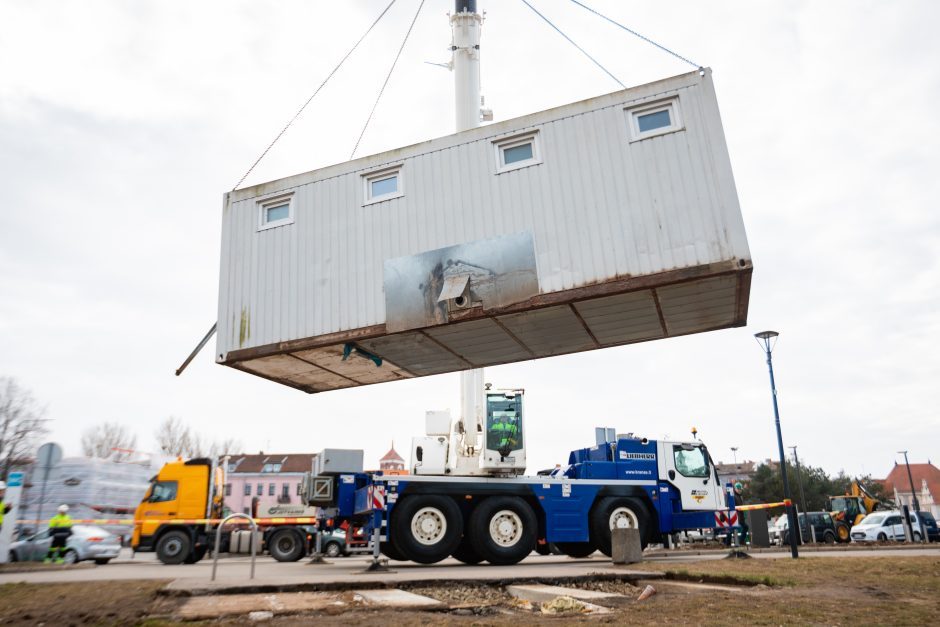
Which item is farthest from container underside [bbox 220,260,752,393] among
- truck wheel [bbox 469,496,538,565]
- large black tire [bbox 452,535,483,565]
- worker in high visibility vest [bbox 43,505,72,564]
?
worker in high visibility vest [bbox 43,505,72,564]

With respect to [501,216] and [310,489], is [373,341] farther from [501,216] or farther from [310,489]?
[310,489]

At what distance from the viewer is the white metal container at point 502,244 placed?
8.07 m

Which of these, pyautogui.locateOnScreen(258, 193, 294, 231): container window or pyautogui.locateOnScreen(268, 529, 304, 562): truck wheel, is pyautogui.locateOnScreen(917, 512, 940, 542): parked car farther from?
pyautogui.locateOnScreen(258, 193, 294, 231): container window

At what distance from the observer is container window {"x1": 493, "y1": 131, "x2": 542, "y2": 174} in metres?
8.82

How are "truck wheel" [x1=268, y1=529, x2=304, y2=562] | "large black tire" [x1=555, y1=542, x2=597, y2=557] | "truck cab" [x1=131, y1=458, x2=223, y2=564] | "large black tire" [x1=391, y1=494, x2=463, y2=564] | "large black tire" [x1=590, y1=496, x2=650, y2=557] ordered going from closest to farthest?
"large black tire" [x1=391, y1=494, x2=463, y2=564] < "large black tire" [x1=590, y1=496, x2=650, y2=557] < "large black tire" [x1=555, y1=542, x2=597, y2=557] < "truck cab" [x1=131, y1=458, x2=223, y2=564] < "truck wheel" [x1=268, y1=529, x2=304, y2=562]

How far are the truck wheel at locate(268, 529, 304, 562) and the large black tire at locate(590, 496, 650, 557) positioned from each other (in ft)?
23.3

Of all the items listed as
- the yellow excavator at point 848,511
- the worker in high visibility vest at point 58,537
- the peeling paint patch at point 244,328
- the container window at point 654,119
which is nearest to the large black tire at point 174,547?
the worker in high visibility vest at point 58,537

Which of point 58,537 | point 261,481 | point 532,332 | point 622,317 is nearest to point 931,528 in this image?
point 622,317

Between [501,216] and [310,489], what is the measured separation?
7.35m

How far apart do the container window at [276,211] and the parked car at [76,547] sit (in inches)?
401

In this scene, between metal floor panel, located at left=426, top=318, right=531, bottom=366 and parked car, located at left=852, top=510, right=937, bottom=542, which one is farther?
parked car, located at left=852, top=510, right=937, bottom=542

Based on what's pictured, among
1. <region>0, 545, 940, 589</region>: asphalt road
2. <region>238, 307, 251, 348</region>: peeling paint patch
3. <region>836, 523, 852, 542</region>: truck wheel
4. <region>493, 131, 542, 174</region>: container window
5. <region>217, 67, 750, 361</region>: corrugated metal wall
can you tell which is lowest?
<region>836, 523, 852, 542</region>: truck wheel

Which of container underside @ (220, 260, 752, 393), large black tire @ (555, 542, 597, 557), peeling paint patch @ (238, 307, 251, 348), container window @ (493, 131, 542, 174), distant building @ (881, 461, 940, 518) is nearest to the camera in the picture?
container underside @ (220, 260, 752, 393)

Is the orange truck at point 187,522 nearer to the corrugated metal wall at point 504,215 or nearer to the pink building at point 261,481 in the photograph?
the corrugated metal wall at point 504,215
